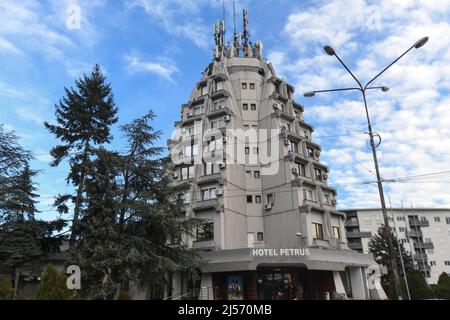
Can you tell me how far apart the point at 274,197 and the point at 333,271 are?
8889mm

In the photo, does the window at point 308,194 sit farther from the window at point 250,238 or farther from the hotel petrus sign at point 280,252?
the hotel petrus sign at point 280,252

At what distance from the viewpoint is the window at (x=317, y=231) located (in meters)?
33.6

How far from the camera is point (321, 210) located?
115 ft

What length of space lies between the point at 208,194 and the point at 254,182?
5562mm

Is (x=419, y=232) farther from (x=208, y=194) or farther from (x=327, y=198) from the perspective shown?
(x=208, y=194)

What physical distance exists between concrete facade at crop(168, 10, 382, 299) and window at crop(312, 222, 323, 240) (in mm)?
102

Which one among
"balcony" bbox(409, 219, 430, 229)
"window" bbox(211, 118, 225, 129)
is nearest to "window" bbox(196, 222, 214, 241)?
"window" bbox(211, 118, 225, 129)

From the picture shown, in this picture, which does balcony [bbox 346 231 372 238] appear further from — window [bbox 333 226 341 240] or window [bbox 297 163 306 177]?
window [bbox 297 163 306 177]

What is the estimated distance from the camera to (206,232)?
1287 inches

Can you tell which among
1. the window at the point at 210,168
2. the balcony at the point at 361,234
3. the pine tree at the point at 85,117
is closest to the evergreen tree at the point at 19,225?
the pine tree at the point at 85,117

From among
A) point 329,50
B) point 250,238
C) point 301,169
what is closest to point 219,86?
point 301,169

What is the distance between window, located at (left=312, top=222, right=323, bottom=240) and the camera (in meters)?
33.6

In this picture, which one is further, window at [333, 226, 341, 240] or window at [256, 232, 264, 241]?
window at [333, 226, 341, 240]

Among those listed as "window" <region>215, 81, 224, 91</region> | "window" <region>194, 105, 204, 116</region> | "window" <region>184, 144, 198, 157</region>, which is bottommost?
"window" <region>184, 144, 198, 157</region>
